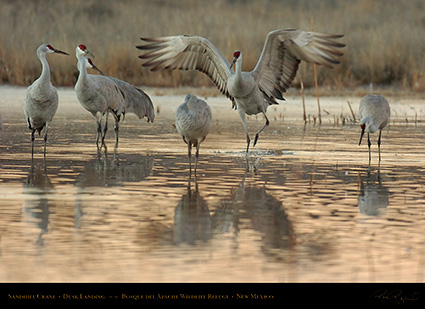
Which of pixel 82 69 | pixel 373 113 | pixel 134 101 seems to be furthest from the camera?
pixel 134 101

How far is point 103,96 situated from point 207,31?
1238cm

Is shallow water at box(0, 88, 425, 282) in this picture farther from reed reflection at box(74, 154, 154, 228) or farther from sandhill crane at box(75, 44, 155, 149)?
sandhill crane at box(75, 44, 155, 149)

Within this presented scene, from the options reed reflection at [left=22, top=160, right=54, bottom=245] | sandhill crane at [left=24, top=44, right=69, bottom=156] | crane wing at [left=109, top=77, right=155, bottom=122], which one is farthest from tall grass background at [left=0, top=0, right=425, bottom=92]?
reed reflection at [left=22, top=160, right=54, bottom=245]

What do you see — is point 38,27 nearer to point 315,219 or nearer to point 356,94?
point 356,94

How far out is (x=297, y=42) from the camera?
37.7ft

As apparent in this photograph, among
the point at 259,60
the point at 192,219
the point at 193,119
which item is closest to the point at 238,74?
the point at 259,60

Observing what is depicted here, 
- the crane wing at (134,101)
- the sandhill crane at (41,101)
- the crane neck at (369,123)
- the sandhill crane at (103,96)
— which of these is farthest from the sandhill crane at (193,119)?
the crane wing at (134,101)

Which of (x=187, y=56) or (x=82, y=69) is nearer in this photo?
(x=82, y=69)

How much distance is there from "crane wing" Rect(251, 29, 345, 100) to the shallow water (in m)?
0.81

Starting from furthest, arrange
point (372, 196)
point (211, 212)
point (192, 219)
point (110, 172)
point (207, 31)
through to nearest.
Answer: point (207, 31), point (110, 172), point (372, 196), point (211, 212), point (192, 219)

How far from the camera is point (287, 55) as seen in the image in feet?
39.1

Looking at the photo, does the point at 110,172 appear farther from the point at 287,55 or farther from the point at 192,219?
the point at 287,55

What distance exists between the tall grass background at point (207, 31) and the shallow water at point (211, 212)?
8678mm
